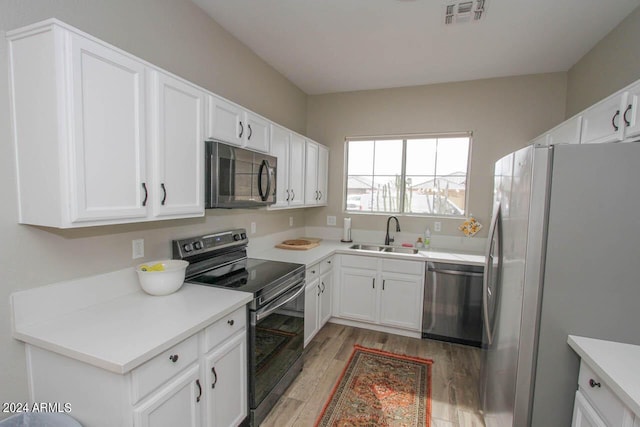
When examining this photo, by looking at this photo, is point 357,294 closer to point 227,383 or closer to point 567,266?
point 227,383

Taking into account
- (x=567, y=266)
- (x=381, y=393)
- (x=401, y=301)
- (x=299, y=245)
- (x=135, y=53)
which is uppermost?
(x=135, y=53)

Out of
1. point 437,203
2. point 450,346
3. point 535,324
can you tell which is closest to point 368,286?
point 450,346

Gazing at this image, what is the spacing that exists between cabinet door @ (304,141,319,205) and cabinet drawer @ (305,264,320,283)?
0.83 meters

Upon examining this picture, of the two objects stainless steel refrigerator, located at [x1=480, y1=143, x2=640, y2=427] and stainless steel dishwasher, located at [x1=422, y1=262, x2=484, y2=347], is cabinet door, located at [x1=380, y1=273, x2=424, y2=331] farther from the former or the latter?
stainless steel refrigerator, located at [x1=480, y1=143, x2=640, y2=427]

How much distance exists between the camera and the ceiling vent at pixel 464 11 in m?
2.04

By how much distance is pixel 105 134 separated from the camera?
1.29 metres

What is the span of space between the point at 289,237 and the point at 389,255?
124cm

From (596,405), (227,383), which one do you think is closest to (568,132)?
(596,405)

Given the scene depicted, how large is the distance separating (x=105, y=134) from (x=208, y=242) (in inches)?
42.6

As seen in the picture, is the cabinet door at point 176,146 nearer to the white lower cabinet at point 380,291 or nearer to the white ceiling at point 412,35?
the white ceiling at point 412,35

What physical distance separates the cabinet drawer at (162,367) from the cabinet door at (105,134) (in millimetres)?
641

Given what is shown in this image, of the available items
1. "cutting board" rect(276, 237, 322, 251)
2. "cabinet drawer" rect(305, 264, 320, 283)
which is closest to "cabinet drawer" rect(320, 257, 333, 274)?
"cabinet drawer" rect(305, 264, 320, 283)

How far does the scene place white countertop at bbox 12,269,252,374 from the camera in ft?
3.70

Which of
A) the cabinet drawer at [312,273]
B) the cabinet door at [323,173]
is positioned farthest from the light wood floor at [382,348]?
the cabinet door at [323,173]
